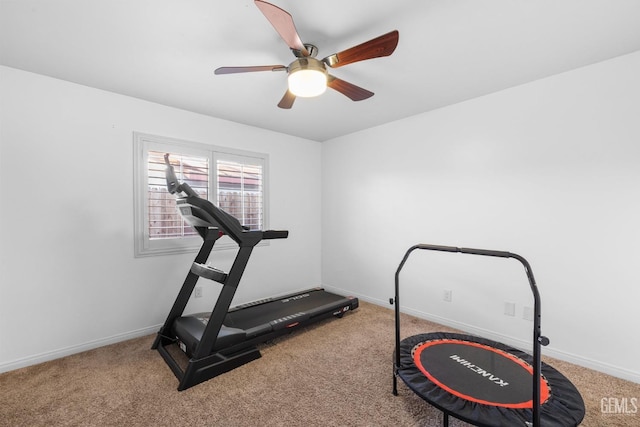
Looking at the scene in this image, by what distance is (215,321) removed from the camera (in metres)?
2.09

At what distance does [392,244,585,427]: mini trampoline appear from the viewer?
136 cm

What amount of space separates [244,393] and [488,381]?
1.59m

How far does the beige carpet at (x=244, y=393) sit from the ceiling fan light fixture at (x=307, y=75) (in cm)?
Answer: 209

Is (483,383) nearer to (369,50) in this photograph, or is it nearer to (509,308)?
(509,308)

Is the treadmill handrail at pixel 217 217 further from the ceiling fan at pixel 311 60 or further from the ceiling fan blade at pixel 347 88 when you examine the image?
the ceiling fan blade at pixel 347 88

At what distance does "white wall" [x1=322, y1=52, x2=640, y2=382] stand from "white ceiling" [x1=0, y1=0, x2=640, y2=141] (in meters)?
0.31

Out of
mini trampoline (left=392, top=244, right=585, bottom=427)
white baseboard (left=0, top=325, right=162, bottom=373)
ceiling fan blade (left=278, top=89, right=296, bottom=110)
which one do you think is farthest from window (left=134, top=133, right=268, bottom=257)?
mini trampoline (left=392, top=244, right=585, bottom=427)

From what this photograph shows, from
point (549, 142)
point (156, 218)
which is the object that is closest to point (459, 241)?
point (549, 142)

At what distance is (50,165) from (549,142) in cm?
422

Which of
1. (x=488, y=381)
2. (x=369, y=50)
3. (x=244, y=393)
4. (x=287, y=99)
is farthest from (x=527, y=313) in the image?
(x=287, y=99)

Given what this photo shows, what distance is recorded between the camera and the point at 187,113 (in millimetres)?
3049

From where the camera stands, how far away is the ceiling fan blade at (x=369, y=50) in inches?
56.1

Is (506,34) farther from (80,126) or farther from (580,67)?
(80,126)

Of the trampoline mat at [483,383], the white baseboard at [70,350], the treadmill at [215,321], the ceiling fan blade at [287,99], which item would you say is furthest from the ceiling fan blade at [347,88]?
the white baseboard at [70,350]
